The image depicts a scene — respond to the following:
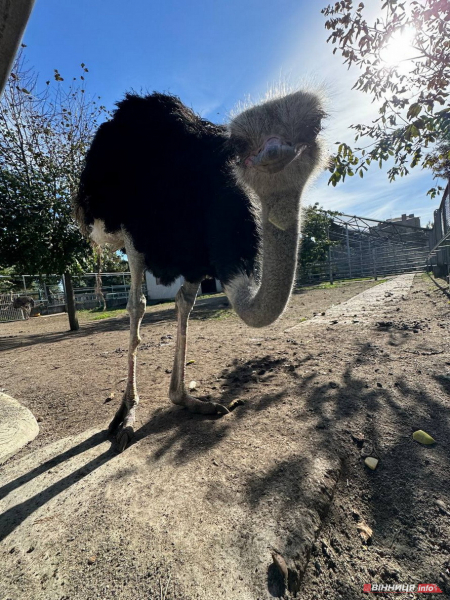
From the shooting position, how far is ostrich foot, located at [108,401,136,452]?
5.41ft

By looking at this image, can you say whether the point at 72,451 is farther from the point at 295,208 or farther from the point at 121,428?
the point at 295,208

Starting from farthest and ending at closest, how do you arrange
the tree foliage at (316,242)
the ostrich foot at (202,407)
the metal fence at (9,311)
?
the tree foliage at (316,242) → the metal fence at (9,311) → the ostrich foot at (202,407)

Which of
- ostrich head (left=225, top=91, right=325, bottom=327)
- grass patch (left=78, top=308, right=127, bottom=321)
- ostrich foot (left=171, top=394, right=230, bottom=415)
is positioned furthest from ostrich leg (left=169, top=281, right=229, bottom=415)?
grass patch (left=78, top=308, right=127, bottom=321)

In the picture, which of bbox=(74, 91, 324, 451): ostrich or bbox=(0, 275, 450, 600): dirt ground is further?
bbox=(74, 91, 324, 451): ostrich

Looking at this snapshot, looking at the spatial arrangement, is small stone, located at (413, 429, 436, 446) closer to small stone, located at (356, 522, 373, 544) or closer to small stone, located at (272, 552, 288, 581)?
small stone, located at (356, 522, 373, 544)

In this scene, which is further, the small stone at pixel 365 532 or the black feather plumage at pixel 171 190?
the black feather plumage at pixel 171 190

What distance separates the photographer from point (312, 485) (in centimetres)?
122

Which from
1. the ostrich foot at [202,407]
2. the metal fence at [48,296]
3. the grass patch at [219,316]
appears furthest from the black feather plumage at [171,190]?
the metal fence at [48,296]

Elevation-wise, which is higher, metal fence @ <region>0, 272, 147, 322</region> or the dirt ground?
metal fence @ <region>0, 272, 147, 322</region>

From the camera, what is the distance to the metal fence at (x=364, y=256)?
1673 centimetres

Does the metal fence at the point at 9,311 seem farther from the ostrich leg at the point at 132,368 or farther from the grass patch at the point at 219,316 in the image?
the ostrich leg at the point at 132,368

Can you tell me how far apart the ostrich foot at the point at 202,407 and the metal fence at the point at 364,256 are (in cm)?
1388

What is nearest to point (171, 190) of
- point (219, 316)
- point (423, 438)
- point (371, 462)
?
point (371, 462)

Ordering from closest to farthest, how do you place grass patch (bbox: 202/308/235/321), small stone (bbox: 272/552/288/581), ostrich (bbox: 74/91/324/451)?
small stone (bbox: 272/552/288/581)
ostrich (bbox: 74/91/324/451)
grass patch (bbox: 202/308/235/321)
